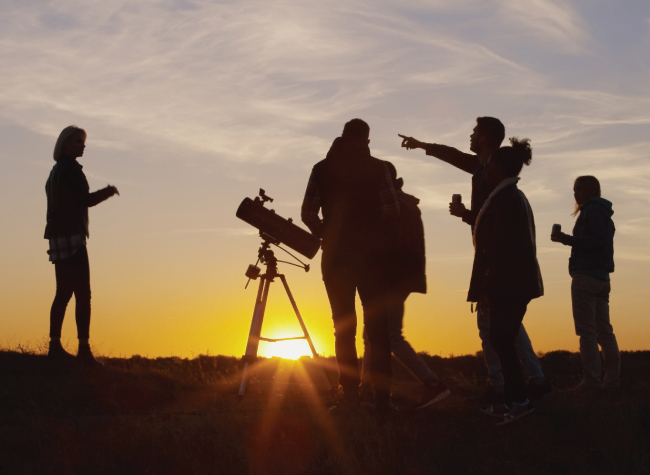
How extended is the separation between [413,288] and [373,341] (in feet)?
2.66

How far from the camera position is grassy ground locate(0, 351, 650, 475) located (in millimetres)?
5410

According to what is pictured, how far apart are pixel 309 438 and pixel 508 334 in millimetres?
1862

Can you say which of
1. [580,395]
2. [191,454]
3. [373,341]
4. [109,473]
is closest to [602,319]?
[580,395]

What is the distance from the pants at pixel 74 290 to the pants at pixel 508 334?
508 cm

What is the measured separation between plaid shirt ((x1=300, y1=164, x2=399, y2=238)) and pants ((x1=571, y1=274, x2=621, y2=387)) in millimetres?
3136

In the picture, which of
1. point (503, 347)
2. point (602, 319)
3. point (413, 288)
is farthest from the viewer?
point (602, 319)

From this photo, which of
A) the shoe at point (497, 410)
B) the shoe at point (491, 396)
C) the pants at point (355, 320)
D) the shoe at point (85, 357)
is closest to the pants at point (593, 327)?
the shoe at point (491, 396)

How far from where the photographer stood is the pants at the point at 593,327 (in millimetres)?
8508

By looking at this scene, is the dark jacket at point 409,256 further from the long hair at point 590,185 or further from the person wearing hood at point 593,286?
the long hair at point 590,185

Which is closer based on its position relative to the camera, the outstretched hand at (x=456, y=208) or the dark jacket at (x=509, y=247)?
the dark jacket at (x=509, y=247)

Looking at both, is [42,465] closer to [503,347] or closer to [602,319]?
[503,347]

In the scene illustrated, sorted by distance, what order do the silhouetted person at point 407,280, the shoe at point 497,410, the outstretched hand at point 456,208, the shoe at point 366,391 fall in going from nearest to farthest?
the shoe at point 497,410 → the outstretched hand at point 456,208 → the silhouetted person at point 407,280 → the shoe at point 366,391

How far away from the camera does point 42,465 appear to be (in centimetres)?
561

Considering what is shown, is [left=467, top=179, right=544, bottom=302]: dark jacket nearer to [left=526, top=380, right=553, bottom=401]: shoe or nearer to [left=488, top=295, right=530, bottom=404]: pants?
[left=488, top=295, right=530, bottom=404]: pants
